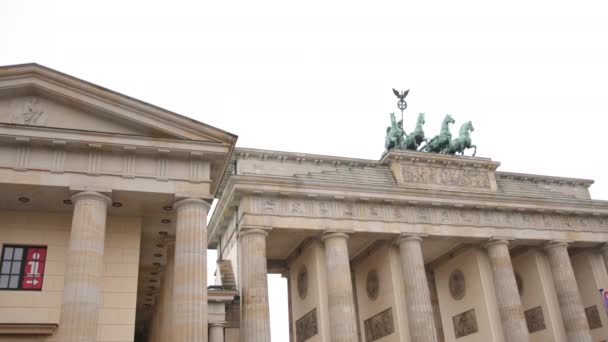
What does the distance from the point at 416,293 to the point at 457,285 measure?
7.06 metres

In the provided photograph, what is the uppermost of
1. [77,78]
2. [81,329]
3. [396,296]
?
[77,78]

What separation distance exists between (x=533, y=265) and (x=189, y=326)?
24.4 m

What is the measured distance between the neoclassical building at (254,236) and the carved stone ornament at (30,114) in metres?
0.05

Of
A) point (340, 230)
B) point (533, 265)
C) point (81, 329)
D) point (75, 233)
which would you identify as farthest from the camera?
point (533, 265)

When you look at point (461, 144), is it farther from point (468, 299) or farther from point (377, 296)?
point (377, 296)

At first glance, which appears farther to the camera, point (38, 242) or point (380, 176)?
point (380, 176)

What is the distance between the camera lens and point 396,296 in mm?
30406

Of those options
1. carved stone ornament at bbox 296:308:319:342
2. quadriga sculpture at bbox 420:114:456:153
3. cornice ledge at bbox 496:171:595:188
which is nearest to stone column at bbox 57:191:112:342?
carved stone ornament at bbox 296:308:319:342

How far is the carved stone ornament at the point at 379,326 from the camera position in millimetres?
30558

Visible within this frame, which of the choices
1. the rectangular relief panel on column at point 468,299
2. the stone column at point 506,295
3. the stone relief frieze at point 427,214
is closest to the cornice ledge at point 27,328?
the stone relief frieze at point 427,214

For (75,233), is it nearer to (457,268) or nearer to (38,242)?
(38,242)

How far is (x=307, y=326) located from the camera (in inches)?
1188

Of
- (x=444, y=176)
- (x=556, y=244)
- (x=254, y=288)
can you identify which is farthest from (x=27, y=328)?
(x=556, y=244)

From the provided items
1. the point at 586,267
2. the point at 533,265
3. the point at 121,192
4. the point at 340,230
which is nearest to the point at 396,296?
the point at 340,230
